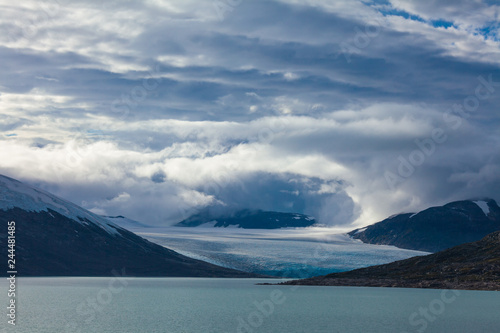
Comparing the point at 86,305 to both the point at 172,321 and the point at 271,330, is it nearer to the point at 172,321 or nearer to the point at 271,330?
the point at 172,321

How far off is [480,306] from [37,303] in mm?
86474

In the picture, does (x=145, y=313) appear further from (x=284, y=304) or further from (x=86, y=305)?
(x=284, y=304)

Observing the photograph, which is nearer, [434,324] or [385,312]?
[434,324]

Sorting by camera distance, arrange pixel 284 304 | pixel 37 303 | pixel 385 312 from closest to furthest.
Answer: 1. pixel 385 312
2. pixel 37 303
3. pixel 284 304

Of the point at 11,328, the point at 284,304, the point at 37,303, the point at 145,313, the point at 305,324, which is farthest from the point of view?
the point at 284,304

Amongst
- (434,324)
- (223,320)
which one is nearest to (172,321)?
(223,320)

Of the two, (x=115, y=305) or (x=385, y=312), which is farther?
(x=115, y=305)

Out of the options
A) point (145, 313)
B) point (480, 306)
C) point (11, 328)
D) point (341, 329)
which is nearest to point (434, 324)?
point (341, 329)

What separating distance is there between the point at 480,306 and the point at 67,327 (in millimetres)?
81306

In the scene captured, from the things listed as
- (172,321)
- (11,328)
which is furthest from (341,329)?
(11,328)


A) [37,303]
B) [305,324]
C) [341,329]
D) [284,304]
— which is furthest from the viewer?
[284,304]

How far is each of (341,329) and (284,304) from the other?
44.0 m

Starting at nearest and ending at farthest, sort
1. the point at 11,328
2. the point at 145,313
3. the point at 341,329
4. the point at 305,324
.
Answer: the point at 11,328 → the point at 341,329 → the point at 305,324 → the point at 145,313

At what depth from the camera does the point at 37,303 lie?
11400 cm
